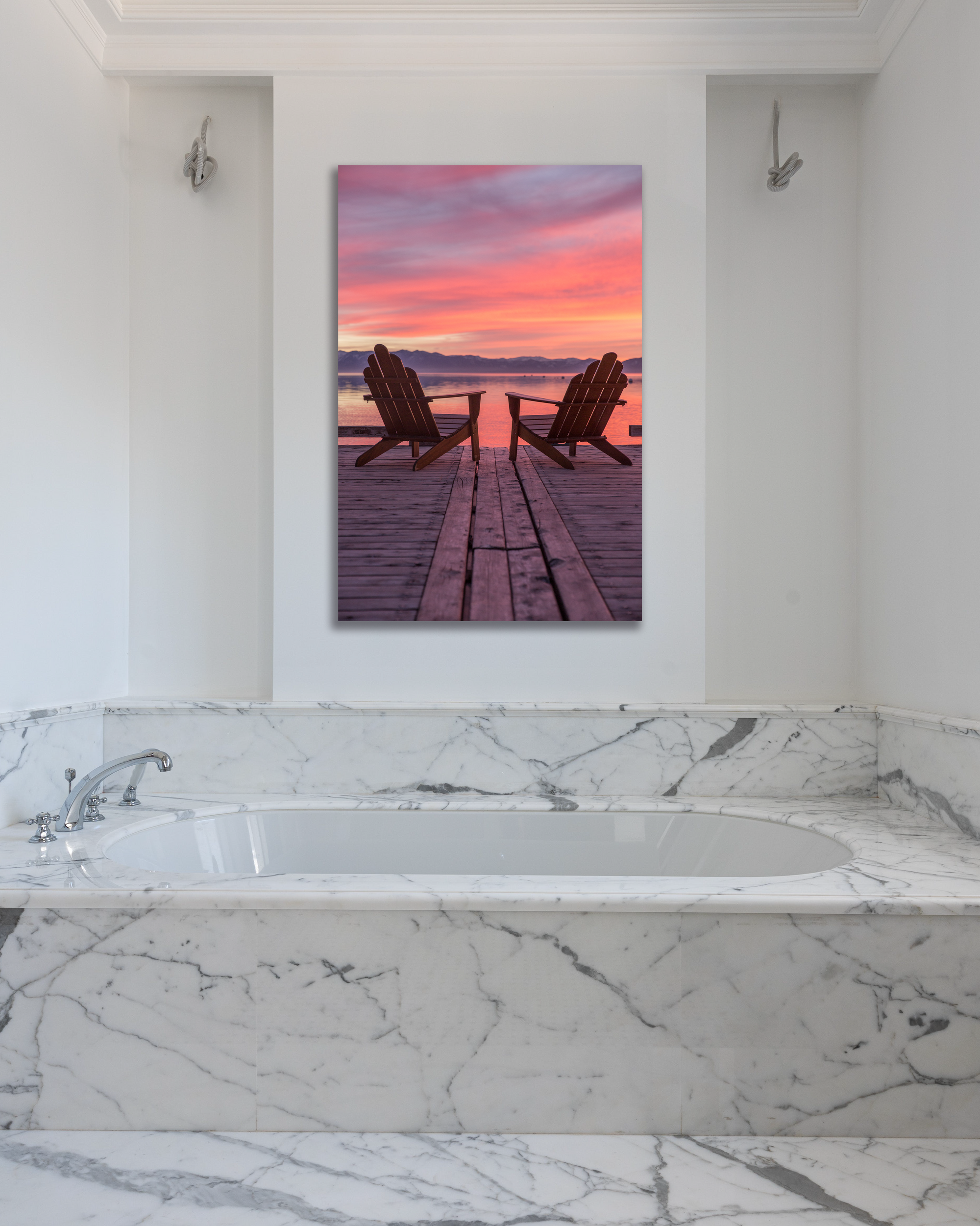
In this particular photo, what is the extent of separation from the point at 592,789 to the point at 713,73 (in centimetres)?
190

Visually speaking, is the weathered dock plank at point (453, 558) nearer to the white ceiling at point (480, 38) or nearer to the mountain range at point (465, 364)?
the mountain range at point (465, 364)

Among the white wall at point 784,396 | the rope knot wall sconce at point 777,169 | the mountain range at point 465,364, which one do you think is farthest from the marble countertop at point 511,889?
the rope knot wall sconce at point 777,169

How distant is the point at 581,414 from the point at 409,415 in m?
0.46

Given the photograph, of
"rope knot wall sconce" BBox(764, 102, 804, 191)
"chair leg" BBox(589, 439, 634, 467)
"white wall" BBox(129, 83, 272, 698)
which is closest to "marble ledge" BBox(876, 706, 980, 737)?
"chair leg" BBox(589, 439, 634, 467)

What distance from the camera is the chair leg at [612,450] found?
7.61 ft

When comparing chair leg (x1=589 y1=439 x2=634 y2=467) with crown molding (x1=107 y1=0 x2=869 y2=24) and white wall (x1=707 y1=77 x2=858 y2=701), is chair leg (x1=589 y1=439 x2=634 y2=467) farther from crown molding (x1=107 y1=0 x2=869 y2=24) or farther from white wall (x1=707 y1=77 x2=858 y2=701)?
crown molding (x1=107 y1=0 x2=869 y2=24)

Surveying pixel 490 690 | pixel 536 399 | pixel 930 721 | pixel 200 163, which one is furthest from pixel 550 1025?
pixel 200 163

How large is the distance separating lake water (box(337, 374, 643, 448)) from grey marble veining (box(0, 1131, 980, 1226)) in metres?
1.61

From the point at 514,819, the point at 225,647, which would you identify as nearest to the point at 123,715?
the point at 225,647

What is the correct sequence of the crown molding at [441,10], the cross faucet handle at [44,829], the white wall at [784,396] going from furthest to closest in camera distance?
the white wall at [784,396] → the crown molding at [441,10] → the cross faucet handle at [44,829]

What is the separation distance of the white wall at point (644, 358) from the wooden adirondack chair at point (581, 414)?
0.30ft

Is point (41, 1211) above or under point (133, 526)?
under

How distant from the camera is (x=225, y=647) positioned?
95.7 inches

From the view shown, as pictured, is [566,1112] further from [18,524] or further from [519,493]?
[18,524]
